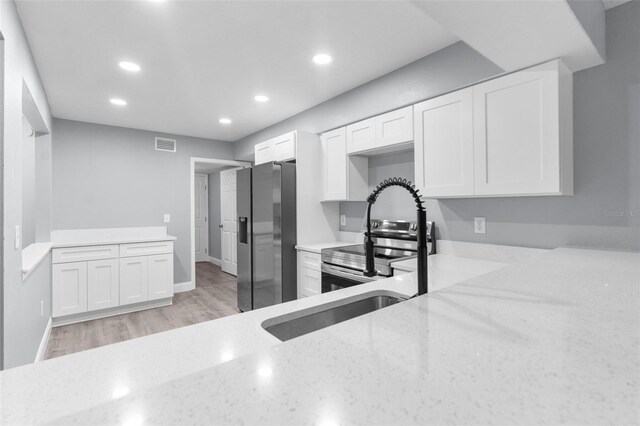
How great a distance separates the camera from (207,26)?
2.09 m

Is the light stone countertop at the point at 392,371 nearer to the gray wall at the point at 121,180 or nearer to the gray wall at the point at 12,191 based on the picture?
the gray wall at the point at 12,191

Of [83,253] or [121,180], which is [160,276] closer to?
[83,253]

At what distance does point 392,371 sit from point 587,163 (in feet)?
7.09

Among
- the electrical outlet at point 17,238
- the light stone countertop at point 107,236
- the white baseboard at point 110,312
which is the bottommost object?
the white baseboard at point 110,312

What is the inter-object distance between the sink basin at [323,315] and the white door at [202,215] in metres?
6.64

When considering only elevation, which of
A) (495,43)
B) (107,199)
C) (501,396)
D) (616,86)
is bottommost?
(501,396)

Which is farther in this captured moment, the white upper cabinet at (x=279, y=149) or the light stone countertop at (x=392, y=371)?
the white upper cabinet at (x=279, y=149)

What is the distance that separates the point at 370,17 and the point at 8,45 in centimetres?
206

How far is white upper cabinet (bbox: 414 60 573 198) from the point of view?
1.80 meters

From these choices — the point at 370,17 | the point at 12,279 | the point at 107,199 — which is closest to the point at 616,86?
the point at 370,17

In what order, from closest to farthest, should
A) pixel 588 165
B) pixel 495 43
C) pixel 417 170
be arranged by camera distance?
pixel 495 43
pixel 588 165
pixel 417 170

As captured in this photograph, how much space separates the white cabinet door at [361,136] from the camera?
2889 millimetres

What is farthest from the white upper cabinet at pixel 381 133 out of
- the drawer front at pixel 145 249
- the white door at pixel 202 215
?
the white door at pixel 202 215

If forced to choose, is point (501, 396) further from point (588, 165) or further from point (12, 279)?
point (12, 279)
